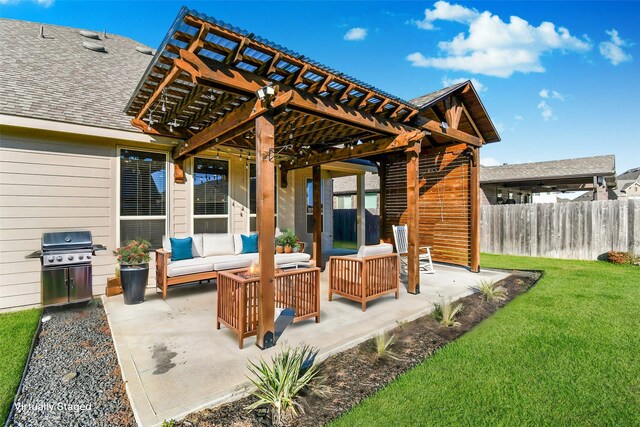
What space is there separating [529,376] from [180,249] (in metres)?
5.03

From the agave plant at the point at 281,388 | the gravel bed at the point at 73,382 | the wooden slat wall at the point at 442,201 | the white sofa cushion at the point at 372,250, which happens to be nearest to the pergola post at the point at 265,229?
the agave plant at the point at 281,388

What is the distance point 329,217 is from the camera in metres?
10.6

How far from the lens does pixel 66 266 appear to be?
14.5 ft

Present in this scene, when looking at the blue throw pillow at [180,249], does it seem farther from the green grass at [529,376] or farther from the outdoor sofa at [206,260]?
the green grass at [529,376]

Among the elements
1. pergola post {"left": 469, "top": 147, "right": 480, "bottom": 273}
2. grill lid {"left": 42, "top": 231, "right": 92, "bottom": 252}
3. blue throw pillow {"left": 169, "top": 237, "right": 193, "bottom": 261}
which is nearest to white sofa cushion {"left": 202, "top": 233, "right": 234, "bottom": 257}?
blue throw pillow {"left": 169, "top": 237, "right": 193, "bottom": 261}

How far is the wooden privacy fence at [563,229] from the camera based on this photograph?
8.11 m

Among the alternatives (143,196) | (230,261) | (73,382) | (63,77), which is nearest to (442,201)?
(230,261)

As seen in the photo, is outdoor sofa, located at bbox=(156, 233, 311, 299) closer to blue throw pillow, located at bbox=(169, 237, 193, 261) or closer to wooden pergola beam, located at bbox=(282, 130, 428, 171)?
blue throw pillow, located at bbox=(169, 237, 193, 261)

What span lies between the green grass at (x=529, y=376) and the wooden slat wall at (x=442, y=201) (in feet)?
10.5

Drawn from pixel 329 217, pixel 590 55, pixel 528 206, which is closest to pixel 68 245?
pixel 329 217

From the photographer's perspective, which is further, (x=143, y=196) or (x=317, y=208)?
(x=317, y=208)

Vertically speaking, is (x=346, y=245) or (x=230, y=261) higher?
(x=230, y=261)

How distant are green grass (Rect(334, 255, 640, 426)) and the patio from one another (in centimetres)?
86

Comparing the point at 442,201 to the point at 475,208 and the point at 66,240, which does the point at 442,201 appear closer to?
the point at 475,208
